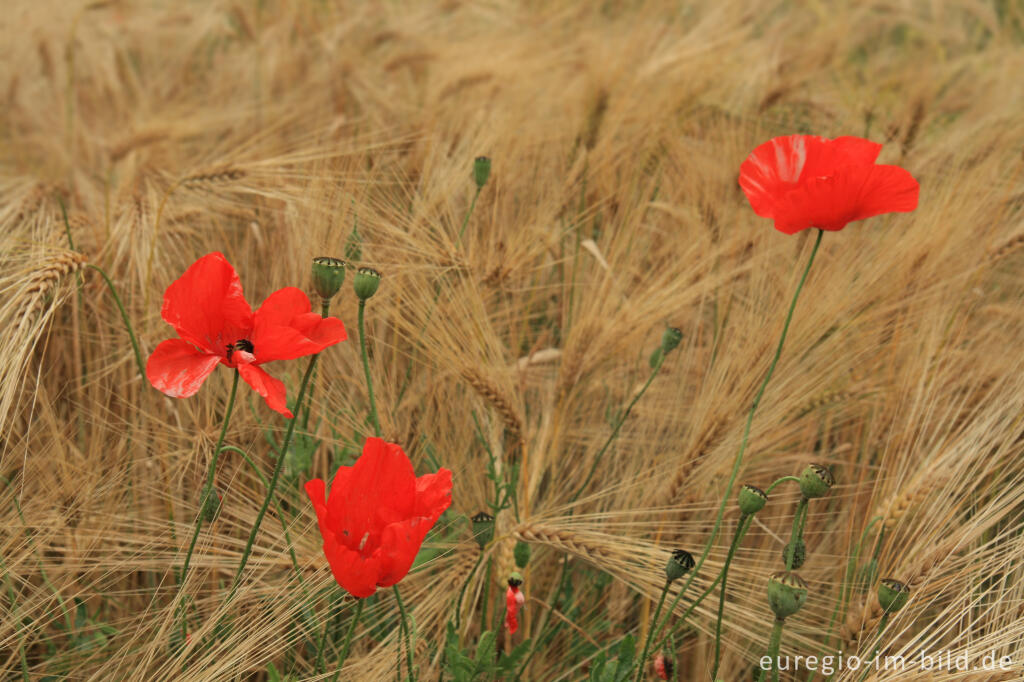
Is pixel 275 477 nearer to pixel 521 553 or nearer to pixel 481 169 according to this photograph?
pixel 521 553

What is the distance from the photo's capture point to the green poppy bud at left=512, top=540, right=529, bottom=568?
3.33 ft

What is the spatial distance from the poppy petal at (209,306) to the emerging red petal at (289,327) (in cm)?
3

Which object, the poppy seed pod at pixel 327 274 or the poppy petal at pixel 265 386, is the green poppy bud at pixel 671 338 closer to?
the poppy seed pod at pixel 327 274

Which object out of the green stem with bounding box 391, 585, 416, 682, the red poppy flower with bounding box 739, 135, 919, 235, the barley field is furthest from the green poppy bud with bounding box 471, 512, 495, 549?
the red poppy flower with bounding box 739, 135, 919, 235

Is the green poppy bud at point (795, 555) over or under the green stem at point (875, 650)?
over

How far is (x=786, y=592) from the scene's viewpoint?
2.70 ft

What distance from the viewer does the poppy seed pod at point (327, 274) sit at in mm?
901

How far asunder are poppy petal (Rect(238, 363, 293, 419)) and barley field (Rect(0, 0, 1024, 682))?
0.09 metres

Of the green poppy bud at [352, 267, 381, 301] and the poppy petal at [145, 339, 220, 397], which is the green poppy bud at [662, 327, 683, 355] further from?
the poppy petal at [145, 339, 220, 397]

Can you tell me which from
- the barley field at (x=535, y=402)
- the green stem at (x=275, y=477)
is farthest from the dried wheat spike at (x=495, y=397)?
the green stem at (x=275, y=477)

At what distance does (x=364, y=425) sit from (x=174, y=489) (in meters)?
0.27

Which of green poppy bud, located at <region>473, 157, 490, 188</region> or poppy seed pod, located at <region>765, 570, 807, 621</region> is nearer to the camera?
poppy seed pod, located at <region>765, 570, 807, 621</region>

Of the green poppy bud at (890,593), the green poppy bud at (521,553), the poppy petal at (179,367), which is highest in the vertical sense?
the poppy petal at (179,367)

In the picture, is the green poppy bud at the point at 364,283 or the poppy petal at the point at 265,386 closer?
the poppy petal at the point at 265,386
